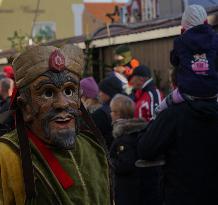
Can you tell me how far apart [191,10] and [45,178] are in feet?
6.55

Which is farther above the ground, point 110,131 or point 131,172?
point 110,131

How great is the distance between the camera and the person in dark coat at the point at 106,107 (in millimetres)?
5734

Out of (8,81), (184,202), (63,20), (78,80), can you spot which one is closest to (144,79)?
(8,81)

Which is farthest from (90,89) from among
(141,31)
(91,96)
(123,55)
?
(141,31)

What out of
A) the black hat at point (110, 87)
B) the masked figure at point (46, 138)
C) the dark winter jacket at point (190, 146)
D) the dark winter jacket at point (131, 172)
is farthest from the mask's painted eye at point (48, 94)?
the black hat at point (110, 87)

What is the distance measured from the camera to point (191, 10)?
13.3 feet

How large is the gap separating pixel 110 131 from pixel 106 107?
261 millimetres

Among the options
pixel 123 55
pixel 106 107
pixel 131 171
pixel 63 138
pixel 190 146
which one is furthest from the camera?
pixel 123 55

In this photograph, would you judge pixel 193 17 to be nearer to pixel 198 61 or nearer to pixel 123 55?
pixel 198 61

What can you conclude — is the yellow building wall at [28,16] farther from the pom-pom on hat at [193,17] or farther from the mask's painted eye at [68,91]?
the mask's painted eye at [68,91]

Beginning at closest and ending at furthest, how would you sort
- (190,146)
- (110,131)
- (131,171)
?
(190,146), (131,171), (110,131)

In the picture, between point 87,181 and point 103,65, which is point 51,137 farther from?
point 103,65

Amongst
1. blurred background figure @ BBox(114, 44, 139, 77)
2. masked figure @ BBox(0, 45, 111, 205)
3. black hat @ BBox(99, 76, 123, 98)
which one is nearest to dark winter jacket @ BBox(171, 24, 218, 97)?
masked figure @ BBox(0, 45, 111, 205)

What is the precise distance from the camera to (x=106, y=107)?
5.96 metres
